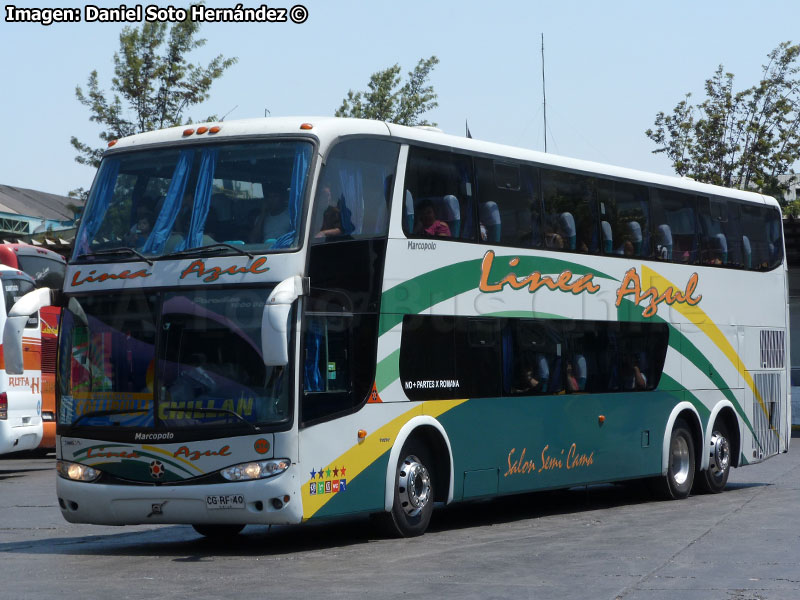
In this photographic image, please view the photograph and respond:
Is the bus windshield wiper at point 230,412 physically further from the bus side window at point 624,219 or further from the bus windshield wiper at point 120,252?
the bus side window at point 624,219

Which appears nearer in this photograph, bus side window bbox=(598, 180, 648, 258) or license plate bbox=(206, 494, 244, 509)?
license plate bbox=(206, 494, 244, 509)

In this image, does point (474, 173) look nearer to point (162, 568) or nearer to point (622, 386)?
point (622, 386)

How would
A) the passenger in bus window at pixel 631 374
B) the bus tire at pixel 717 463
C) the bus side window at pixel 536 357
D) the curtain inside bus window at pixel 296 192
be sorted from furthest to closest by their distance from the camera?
the bus tire at pixel 717 463
the passenger in bus window at pixel 631 374
the bus side window at pixel 536 357
the curtain inside bus window at pixel 296 192

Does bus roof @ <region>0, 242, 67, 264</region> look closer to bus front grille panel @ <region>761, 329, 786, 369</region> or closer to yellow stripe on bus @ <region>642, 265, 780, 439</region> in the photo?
yellow stripe on bus @ <region>642, 265, 780, 439</region>

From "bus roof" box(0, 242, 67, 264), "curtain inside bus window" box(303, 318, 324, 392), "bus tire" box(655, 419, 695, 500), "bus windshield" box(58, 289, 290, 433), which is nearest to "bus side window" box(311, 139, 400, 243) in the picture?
"curtain inside bus window" box(303, 318, 324, 392)

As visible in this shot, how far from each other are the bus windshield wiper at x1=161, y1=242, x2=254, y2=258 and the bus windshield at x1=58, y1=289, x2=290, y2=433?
0.36 meters

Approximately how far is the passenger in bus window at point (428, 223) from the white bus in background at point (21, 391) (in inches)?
384

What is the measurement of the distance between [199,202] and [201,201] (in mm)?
22

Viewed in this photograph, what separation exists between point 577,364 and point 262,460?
5416 millimetres

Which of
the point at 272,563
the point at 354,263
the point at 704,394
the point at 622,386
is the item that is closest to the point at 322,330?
the point at 354,263

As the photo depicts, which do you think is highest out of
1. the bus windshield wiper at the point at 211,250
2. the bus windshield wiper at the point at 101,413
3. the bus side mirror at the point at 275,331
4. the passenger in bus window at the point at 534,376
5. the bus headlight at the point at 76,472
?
the bus windshield wiper at the point at 211,250

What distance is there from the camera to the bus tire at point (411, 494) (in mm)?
12734

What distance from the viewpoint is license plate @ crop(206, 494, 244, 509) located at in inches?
445

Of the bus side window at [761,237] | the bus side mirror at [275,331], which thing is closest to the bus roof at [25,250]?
the bus side window at [761,237]
